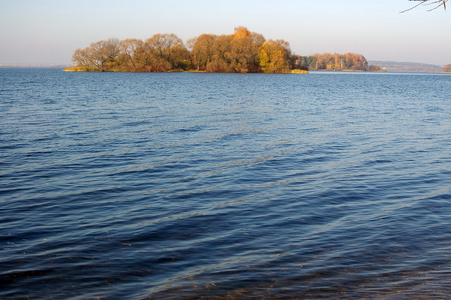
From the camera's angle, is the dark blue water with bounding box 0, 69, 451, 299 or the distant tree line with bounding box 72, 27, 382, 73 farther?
the distant tree line with bounding box 72, 27, 382, 73

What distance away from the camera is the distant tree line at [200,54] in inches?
5261

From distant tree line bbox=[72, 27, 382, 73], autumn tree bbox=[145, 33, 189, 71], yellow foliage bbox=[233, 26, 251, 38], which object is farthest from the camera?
yellow foliage bbox=[233, 26, 251, 38]

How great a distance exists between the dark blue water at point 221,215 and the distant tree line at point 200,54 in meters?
117

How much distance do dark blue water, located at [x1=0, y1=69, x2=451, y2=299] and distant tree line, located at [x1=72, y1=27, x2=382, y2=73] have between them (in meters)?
117

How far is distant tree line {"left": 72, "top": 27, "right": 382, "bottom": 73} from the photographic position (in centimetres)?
13362

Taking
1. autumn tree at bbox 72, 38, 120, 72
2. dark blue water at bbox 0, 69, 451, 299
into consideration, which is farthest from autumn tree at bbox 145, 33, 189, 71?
dark blue water at bbox 0, 69, 451, 299

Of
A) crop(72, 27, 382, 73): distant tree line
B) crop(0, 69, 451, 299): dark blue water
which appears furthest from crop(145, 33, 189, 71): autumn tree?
crop(0, 69, 451, 299): dark blue water

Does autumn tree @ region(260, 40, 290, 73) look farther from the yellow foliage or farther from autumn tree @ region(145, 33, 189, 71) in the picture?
autumn tree @ region(145, 33, 189, 71)

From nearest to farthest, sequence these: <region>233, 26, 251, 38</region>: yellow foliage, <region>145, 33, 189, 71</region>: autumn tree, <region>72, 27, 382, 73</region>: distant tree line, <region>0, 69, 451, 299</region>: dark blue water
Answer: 1. <region>0, 69, 451, 299</region>: dark blue water
2. <region>72, 27, 382, 73</region>: distant tree line
3. <region>145, 33, 189, 71</region>: autumn tree
4. <region>233, 26, 251, 38</region>: yellow foliage

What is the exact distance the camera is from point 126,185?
11766 millimetres

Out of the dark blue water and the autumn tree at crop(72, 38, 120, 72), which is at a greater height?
the autumn tree at crop(72, 38, 120, 72)

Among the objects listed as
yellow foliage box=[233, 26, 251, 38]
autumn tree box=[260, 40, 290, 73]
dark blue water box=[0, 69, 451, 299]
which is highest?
yellow foliage box=[233, 26, 251, 38]

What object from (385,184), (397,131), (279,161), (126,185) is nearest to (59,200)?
(126,185)

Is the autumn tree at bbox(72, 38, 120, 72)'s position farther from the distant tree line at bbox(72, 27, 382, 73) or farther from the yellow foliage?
the yellow foliage
